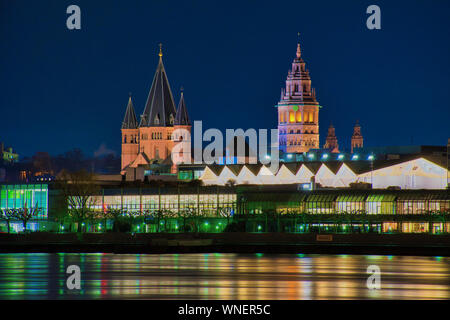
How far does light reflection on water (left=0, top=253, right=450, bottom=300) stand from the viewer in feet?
138

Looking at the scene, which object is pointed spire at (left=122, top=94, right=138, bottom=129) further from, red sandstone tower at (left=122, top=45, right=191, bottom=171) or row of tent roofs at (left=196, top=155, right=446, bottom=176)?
row of tent roofs at (left=196, top=155, right=446, bottom=176)

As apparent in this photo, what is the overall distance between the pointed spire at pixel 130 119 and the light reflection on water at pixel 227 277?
118634 millimetres

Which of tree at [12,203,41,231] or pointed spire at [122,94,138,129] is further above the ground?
pointed spire at [122,94,138,129]

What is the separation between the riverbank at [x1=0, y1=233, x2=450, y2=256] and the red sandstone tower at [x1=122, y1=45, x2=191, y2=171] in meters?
91.5

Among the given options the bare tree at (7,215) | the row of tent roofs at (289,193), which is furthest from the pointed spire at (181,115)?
the bare tree at (7,215)

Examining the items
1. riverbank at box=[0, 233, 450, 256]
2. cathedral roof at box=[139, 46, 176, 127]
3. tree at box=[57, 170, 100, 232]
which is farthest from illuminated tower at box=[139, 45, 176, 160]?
riverbank at box=[0, 233, 450, 256]

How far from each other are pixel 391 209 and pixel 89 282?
137ft

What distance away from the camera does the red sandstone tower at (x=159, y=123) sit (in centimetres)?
17212

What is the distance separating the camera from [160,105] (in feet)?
568

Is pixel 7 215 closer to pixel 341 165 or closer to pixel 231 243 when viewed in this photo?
pixel 231 243

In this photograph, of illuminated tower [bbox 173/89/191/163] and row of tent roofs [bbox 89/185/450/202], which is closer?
row of tent roofs [bbox 89/185/450/202]

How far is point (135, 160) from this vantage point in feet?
579
